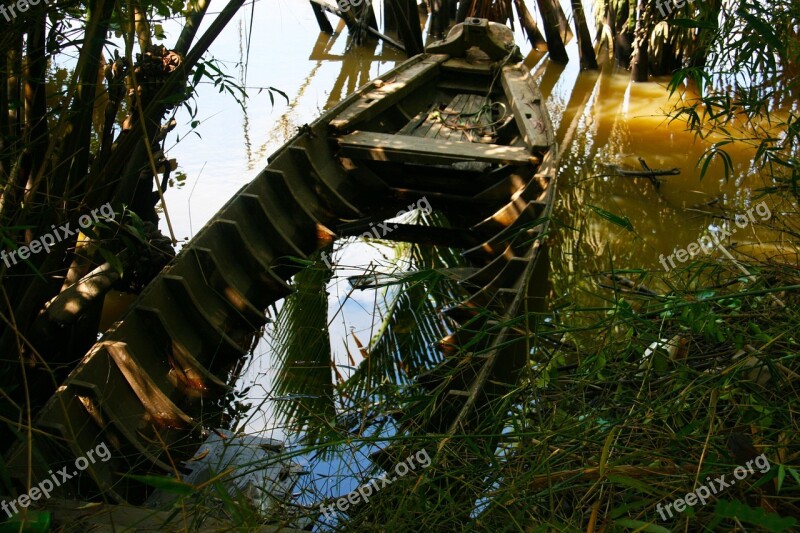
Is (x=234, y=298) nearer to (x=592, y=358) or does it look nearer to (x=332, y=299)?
(x=332, y=299)

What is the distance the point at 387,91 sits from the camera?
6789 mm

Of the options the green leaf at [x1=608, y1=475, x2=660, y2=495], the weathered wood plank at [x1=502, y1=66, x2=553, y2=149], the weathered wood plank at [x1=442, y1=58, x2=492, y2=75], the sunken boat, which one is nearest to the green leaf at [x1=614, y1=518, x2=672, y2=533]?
the green leaf at [x1=608, y1=475, x2=660, y2=495]

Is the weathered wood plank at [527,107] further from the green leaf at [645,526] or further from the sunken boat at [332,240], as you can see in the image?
the green leaf at [645,526]

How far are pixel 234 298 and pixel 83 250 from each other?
0.83 m

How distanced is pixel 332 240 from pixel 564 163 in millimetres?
3197

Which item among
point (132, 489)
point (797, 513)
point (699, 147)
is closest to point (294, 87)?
point (699, 147)

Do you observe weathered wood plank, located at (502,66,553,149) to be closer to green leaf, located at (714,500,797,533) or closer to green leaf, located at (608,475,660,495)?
green leaf, located at (608,475,660,495)

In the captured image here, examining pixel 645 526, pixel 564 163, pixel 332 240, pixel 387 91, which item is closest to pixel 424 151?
pixel 332 240

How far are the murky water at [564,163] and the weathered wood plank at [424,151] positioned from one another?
0.57 m

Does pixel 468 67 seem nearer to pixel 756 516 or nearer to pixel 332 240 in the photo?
pixel 332 240

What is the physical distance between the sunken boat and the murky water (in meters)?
0.34

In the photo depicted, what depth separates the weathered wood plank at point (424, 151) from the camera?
576 centimetres

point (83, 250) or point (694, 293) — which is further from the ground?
point (83, 250)

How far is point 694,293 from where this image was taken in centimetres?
287
